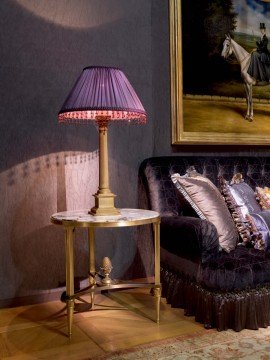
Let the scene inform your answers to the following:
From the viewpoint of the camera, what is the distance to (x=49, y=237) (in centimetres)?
268

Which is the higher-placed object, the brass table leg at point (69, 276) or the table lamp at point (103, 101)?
the table lamp at point (103, 101)

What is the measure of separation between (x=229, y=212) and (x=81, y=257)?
98 cm

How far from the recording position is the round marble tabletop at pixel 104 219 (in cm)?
207

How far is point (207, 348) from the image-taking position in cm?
197

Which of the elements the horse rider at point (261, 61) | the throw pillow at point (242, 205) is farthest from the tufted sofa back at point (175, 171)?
the horse rider at point (261, 61)

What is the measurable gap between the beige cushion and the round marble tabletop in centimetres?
25

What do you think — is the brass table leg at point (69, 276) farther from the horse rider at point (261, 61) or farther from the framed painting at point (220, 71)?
the horse rider at point (261, 61)

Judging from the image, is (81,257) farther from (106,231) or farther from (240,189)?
(240,189)

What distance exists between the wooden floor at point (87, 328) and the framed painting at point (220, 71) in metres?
1.16

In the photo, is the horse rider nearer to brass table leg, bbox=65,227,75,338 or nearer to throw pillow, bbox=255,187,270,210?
throw pillow, bbox=255,187,270,210

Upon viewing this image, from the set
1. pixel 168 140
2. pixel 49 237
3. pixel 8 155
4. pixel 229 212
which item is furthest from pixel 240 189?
pixel 8 155

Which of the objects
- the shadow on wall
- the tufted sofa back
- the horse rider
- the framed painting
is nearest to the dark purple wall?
the shadow on wall

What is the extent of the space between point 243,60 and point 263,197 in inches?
46.2

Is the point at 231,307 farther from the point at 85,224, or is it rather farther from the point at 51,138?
the point at 51,138
